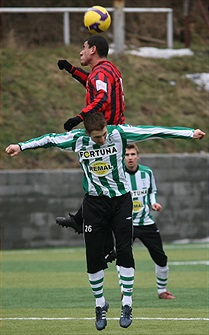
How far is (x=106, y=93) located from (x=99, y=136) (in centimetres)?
42

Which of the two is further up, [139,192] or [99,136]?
[99,136]

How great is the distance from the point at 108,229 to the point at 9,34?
63.7ft

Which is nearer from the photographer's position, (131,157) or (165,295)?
(165,295)

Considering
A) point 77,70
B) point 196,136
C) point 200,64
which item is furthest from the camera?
point 200,64

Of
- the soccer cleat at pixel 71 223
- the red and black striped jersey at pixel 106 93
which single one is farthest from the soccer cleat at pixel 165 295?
the red and black striped jersey at pixel 106 93

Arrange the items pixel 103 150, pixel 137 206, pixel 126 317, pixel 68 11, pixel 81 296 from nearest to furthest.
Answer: pixel 126 317
pixel 103 150
pixel 137 206
pixel 81 296
pixel 68 11

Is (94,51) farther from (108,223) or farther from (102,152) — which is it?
(108,223)

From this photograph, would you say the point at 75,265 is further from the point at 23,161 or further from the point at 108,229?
the point at 108,229

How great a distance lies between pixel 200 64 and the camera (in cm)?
3047

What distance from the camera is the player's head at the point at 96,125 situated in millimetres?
10086

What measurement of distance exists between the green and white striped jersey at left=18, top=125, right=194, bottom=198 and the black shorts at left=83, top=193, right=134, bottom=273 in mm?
82

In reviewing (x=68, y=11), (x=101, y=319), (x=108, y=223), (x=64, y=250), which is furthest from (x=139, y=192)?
(x=68, y=11)

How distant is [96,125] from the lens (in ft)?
33.1

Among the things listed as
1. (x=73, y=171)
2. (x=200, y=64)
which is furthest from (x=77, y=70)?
(x=200, y=64)
